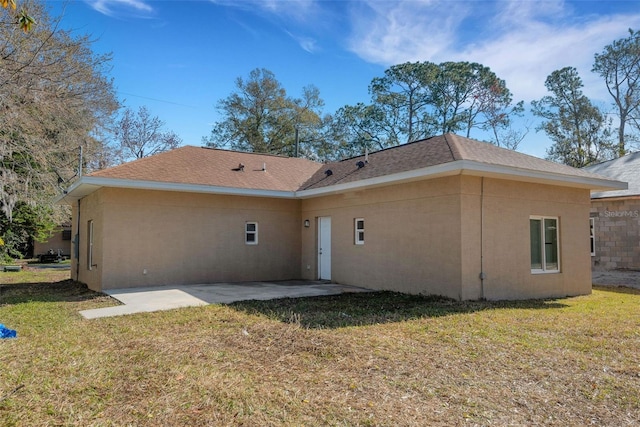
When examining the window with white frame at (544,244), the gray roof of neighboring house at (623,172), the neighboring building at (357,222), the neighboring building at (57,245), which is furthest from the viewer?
the neighboring building at (57,245)

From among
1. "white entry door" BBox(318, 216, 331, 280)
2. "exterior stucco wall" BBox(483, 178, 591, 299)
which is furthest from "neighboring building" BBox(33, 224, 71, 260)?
"exterior stucco wall" BBox(483, 178, 591, 299)

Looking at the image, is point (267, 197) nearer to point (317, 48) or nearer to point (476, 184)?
Answer: point (317, 48)

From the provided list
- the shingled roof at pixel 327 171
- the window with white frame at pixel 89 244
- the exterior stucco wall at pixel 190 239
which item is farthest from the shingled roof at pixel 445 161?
the window with white frame at pixel 89 244

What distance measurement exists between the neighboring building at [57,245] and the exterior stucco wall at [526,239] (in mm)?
26723

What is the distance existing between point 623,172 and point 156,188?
1745cm

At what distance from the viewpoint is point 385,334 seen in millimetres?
5887

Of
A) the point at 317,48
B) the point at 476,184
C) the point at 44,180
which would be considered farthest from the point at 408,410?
the point at 44,180

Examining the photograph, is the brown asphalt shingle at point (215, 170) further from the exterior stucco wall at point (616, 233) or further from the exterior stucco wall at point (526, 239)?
the exterior stucco wall at point (616, 233)

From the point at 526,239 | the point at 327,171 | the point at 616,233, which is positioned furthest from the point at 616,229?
the point at 327,171

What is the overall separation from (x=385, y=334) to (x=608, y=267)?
12.7 m

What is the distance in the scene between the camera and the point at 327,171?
46.2 feet

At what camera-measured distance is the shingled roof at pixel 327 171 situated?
29.5 ft

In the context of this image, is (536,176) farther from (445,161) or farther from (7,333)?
(7,333)

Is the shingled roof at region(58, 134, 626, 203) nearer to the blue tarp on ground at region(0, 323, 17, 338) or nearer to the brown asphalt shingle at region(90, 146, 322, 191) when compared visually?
the brown asphalt shingle at region(90, 146, 322, 191)
